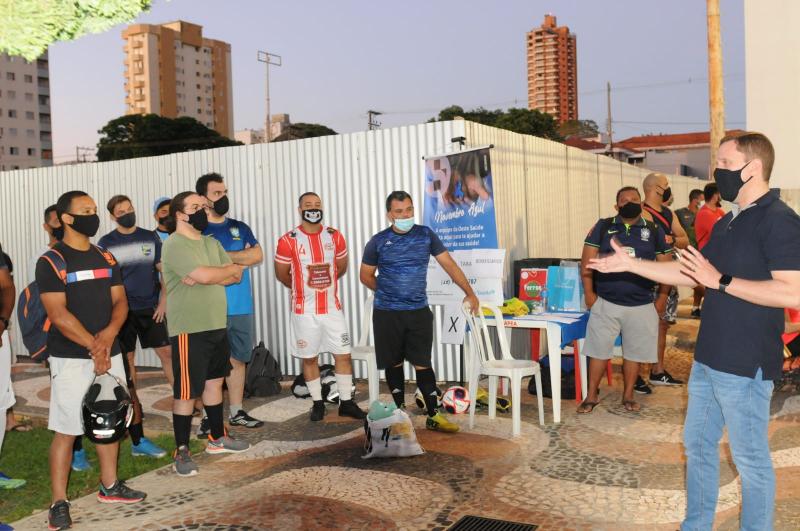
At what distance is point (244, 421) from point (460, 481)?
2.45 meters

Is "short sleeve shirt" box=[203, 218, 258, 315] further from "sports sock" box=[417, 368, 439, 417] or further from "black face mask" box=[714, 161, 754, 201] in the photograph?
"black face mask" box=[714, 161, 754, 201]

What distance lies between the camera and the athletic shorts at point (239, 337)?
21.5ft

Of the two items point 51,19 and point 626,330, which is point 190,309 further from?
point 51,19

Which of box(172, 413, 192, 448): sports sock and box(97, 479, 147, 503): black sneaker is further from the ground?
box(172, 413, 192, 448): sports sock

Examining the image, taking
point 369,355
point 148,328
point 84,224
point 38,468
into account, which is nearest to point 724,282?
point 84,224

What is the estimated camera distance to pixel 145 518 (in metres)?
4.40

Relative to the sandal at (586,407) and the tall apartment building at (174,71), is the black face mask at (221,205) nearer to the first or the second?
the sandal at (586,407)

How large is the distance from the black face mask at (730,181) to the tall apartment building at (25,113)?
10973 cm

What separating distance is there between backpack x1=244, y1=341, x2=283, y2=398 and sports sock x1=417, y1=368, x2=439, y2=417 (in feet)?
7.62

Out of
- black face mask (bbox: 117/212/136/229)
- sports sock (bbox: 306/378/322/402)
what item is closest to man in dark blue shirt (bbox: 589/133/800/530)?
sports sock (bbox: 306/378/322/402)

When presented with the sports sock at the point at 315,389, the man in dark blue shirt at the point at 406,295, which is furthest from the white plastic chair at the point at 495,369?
the sports sock at the point at 315,389

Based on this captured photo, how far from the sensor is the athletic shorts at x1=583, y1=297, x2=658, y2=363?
6.64 metres

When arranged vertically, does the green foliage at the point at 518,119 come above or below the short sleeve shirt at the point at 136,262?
above

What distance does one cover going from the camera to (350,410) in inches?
267
